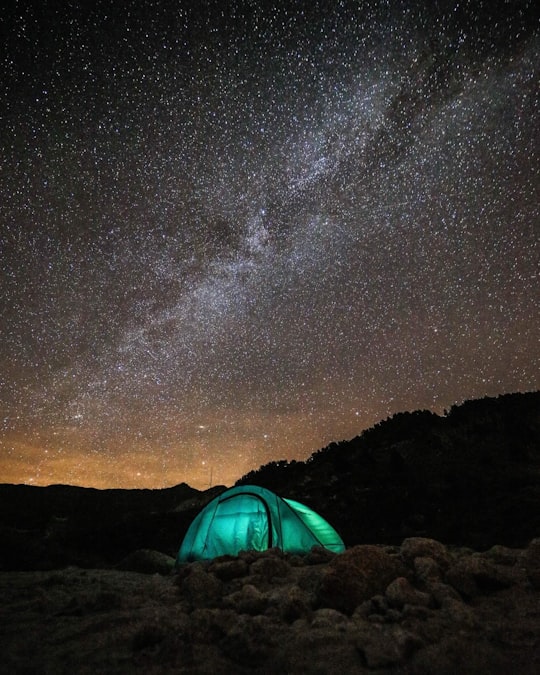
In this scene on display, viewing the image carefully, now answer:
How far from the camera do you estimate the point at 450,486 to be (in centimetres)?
1745

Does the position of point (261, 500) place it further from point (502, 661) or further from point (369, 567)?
point (502, 661)

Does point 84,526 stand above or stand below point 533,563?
above

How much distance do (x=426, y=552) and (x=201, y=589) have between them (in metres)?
2.52

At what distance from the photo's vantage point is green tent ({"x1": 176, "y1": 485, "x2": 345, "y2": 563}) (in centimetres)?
764

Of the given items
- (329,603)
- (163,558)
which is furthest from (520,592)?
(163,558)

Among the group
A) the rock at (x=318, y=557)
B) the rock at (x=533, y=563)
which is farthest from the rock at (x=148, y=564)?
the rock at (x=533, y=563)

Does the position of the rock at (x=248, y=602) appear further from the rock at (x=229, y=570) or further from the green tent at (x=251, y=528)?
the green tent at (x=251, y=528)

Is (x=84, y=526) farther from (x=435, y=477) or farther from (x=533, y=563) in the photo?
(x=533, y=563)

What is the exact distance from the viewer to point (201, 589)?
4199 mm

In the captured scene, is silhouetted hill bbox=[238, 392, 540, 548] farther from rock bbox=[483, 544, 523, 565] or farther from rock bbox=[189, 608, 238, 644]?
rock bbox=[189, 608, 238, 644]

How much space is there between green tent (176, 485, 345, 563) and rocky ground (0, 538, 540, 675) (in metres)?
3.25

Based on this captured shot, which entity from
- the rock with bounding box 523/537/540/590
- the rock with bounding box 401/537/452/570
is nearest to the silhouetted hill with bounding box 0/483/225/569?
the rock with bounding box 401/537/452/570

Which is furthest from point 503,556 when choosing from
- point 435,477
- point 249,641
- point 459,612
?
point 435,477

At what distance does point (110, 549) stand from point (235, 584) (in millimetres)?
14785
